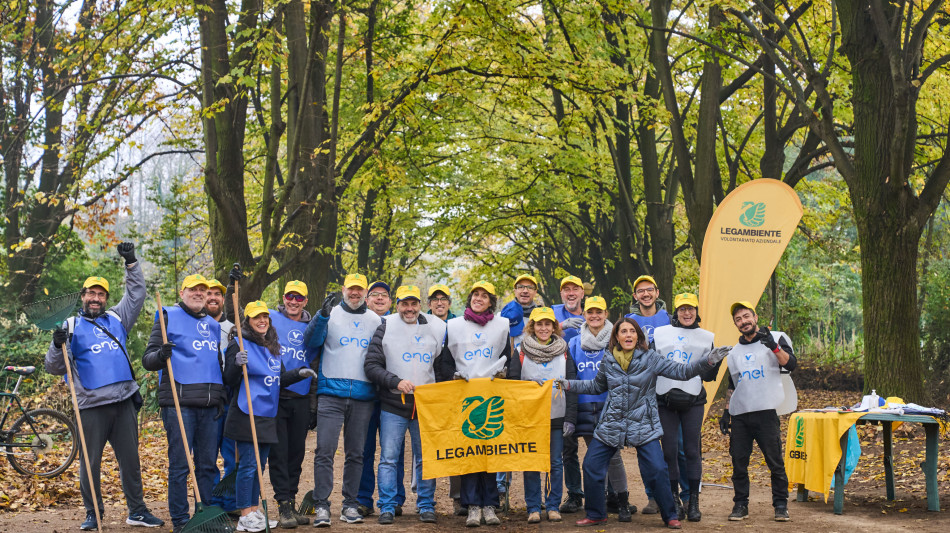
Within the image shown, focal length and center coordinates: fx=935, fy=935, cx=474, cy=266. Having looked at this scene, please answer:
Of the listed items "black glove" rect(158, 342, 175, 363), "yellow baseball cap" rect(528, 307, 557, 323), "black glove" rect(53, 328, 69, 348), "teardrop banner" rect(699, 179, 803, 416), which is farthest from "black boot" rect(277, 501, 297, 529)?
"teardrop banner" rect(699, 179, 803, 416)

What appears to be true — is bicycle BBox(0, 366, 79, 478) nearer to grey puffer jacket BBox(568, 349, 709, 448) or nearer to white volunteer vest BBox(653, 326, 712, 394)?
grey puffer jacket BBox(568, 349, 709, 448)

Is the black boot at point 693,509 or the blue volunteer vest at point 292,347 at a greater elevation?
the blue volunteer vest at point 292,347

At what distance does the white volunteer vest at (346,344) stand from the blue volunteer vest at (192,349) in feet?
2.97

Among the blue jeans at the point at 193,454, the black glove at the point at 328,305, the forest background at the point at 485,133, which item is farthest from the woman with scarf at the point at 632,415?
the forest background at the point at 485,133

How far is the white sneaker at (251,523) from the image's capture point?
7.01 meters

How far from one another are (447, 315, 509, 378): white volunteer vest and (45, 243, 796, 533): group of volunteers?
0.01 m

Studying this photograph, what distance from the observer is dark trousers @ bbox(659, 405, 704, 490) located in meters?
7.74

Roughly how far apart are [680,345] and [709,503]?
6.70 feet

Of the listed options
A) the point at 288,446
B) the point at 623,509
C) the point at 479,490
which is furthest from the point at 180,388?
the point at 623,509

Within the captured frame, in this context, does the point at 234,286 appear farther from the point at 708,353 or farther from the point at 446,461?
the point at 708,353

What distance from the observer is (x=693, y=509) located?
7750 mm

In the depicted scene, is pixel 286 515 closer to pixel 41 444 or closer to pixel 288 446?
pixel 288 446

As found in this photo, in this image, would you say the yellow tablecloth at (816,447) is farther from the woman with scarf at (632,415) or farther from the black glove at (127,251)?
the black glove at (127,251)

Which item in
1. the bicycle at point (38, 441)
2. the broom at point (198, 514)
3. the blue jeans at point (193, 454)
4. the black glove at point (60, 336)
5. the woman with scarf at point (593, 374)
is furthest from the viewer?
the bicycle at point (38, 441)
